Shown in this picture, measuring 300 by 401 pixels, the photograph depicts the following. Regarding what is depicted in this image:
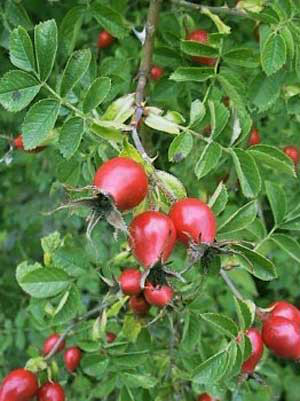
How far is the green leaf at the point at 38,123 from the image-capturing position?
4.44 ft

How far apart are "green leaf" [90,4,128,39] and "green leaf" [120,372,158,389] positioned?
29.5 inches

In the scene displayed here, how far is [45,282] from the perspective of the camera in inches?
62.9

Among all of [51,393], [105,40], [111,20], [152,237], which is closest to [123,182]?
[152,237]

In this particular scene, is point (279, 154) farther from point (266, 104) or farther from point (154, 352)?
point (154, 352)

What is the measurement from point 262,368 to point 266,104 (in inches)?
28.7

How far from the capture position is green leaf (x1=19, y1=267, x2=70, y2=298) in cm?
158

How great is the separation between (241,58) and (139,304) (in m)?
0.57

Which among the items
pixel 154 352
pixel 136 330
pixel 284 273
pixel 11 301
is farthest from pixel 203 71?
pixel 284 273

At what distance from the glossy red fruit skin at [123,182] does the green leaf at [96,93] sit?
23 centimetres

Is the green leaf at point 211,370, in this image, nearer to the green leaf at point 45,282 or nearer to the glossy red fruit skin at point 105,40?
the green leaf at point 45,282

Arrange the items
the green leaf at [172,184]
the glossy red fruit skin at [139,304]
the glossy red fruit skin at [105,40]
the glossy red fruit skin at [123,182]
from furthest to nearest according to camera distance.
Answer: the glossy red fruit skin at [105,40] → the glossy red fruit skin at [139,304] → the green leaf at [172,184] → the glossy red fruit skin at [123,182]

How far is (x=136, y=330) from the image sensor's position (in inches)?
67.9

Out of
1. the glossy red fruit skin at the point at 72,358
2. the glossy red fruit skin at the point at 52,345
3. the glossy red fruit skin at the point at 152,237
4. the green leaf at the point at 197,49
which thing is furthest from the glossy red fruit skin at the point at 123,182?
the glossy red fruit skin at the point at 72,358

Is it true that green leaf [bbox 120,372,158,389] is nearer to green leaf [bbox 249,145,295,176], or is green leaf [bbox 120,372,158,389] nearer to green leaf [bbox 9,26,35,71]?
green leaf [bbox 249,145,295,176]
